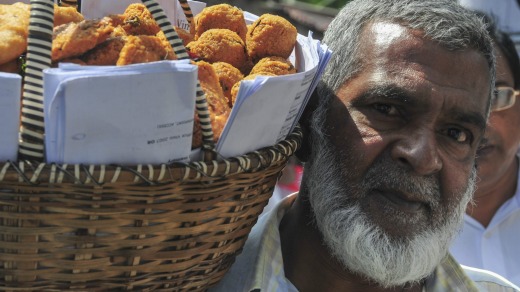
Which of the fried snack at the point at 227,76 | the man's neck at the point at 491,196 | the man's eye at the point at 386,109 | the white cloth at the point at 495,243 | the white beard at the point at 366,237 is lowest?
the white cloth at the point at 495,243

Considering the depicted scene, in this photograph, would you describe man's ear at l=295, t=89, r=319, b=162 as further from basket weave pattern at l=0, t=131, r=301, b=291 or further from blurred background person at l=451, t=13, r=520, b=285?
blurred background person at l=451, t=13, r=520, b=285

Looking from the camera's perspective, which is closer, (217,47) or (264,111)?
(264,111)

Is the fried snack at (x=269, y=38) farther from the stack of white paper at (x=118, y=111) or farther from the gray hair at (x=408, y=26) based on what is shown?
the stack of white paper at (x=118, y=111)

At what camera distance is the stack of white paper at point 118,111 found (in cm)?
134

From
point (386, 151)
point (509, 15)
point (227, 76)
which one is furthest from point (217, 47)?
point (509, 15)

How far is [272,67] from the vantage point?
1.76 meters

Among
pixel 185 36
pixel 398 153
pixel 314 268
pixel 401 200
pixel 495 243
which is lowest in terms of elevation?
pixel 495 243

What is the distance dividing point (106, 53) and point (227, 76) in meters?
0.31

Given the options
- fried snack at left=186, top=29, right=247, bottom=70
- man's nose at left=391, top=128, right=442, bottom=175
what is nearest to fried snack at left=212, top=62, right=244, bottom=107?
fried snack at left=186, top=29, right=247, bottom=70

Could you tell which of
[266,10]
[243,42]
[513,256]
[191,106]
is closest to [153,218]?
[191,106]

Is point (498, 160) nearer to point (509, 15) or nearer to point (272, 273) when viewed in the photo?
point (509, 15)

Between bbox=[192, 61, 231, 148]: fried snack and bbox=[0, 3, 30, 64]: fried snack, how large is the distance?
37cm

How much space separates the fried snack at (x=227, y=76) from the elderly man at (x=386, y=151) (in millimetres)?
519

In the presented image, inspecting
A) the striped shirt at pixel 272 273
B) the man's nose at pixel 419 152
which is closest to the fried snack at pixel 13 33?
the striped shirt at pixel 272 273
